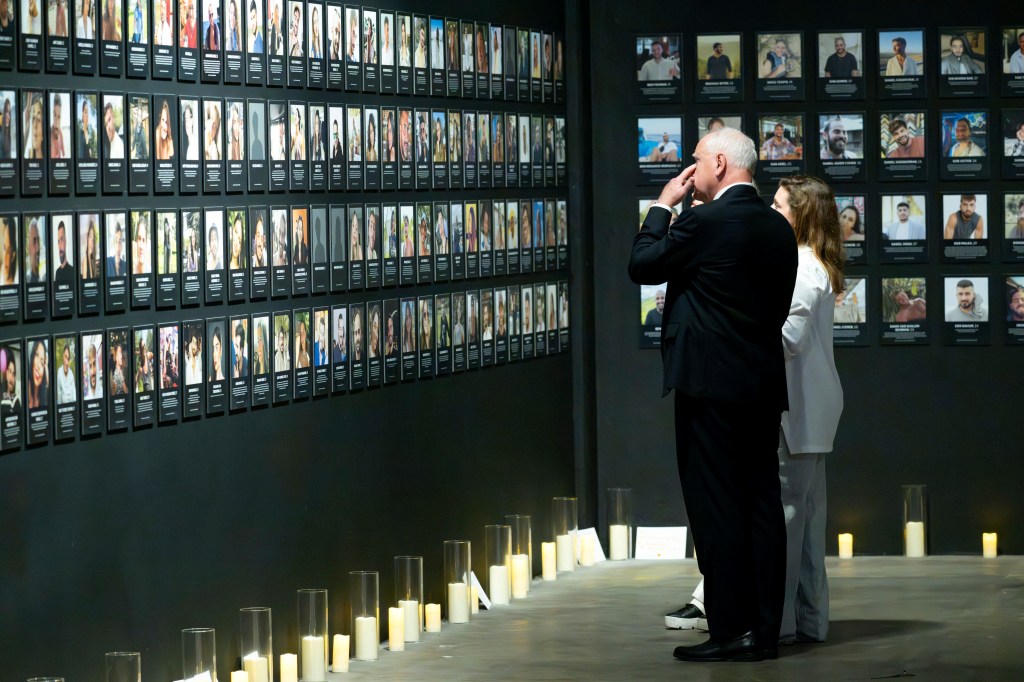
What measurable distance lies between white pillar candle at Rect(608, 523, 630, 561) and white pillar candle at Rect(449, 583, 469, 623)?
1.47m

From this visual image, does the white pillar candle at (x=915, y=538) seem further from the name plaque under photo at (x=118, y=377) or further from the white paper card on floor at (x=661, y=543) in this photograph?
the name plaque under photo at (x=118, y=377)

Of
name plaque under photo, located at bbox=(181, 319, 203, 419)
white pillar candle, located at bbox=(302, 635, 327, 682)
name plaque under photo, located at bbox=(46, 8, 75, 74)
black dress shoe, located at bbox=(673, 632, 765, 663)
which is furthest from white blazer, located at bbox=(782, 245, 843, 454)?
name plaque under photo, located at bbox=(46, 8, 75, 74)

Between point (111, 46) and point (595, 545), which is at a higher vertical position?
point (111, 46)

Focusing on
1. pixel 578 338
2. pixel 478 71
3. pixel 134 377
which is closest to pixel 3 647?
pixel 134 377

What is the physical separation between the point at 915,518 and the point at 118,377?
14.7 feet

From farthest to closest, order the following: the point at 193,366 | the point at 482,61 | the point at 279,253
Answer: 1. the point at 482,61
2. the point at 279,253
3. the point at 193,366

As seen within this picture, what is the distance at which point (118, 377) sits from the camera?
16.4 ft

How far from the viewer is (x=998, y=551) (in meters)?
8.21

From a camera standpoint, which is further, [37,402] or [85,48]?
[85,48]

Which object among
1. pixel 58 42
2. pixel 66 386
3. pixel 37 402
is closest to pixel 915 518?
pixel 66 386

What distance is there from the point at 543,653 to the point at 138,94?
2.51 metres

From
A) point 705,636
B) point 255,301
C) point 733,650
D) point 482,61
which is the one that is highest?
point 482,61

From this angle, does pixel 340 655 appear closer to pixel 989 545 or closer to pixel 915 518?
pixel 915 518

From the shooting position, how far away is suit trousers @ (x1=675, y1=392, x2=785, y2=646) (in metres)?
5.62
